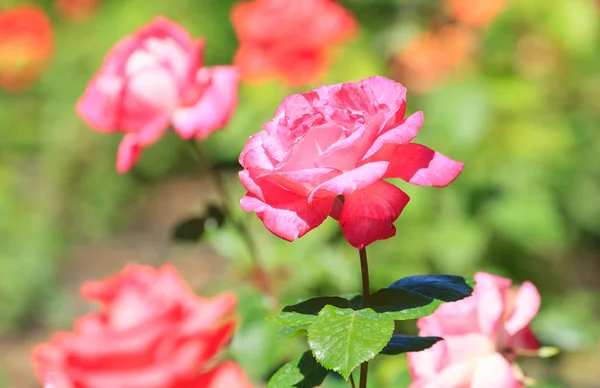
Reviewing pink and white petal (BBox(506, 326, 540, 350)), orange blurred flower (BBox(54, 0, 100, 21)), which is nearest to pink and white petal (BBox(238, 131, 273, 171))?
pink and white petal (BBox(506, 326, 540, 350))

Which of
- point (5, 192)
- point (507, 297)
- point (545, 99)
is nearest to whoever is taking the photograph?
point (507, 297)

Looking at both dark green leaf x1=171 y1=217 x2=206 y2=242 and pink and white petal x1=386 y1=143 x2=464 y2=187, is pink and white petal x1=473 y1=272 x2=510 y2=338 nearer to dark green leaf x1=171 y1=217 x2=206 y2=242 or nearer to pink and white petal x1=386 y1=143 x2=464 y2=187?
pink and white petal x1=386 y1=143 x2=464 y2=187

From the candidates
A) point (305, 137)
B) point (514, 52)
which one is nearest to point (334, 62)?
point (514, 52)

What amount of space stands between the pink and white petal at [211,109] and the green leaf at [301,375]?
1.01ft

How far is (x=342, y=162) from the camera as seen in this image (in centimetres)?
48

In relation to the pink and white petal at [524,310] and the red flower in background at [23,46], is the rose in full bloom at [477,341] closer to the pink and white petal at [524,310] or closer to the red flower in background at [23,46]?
the pink and white petal at [524,310]

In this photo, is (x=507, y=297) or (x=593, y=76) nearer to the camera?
(x=507, y=297)

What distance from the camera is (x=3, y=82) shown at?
2.97 metres

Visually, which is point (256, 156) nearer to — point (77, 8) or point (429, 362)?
point (429, 362)

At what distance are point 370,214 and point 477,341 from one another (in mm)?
144

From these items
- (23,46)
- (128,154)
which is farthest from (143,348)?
(23,46)

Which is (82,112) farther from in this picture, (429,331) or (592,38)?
(592,38)

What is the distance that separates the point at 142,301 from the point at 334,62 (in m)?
1.18

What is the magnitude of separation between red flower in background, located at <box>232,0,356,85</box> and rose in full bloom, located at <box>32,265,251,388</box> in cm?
88
